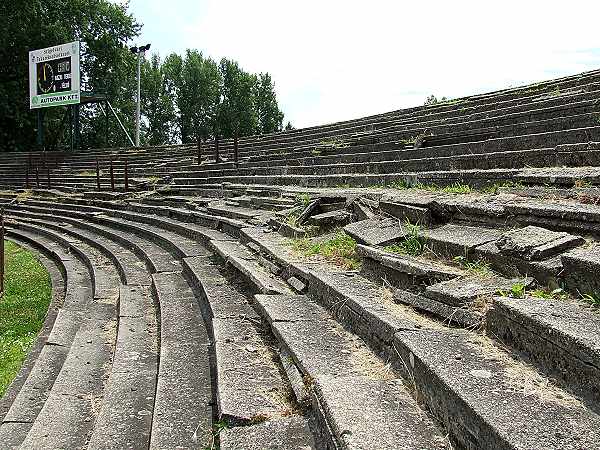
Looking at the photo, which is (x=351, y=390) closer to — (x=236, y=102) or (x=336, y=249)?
(x=336, y=249)

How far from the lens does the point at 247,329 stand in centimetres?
346

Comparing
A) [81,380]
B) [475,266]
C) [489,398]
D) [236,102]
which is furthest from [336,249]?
[236,102]

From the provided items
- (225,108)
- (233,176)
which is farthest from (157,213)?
(225,108)

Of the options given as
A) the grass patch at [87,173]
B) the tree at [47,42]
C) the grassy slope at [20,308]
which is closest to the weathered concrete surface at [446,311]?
the grassy slope at [20,308]

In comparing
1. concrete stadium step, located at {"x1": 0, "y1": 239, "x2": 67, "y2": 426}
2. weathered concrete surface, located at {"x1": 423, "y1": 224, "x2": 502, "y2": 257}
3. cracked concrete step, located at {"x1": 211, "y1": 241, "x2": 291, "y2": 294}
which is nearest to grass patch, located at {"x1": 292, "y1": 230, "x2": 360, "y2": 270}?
cracked concrete step, located at {"x1": 211, "y1": 241, "x2": 291, "y2": 294}

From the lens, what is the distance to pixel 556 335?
191 centimetres

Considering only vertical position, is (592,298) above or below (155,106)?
below

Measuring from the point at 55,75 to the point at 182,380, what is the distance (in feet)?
76.4

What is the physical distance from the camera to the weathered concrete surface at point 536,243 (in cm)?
267

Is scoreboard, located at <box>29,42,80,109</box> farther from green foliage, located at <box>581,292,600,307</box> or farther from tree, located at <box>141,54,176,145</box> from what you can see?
tree, located at <box>141,54,176,145</box>

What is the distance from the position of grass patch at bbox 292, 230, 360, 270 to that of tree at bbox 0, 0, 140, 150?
99.4 ft

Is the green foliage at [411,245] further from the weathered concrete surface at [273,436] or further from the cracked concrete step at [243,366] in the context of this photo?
the weathered concrete surface at [273,436]

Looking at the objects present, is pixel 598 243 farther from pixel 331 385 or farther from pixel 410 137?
pixel 410 137

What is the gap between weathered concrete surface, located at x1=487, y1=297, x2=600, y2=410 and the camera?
1.75 meters
